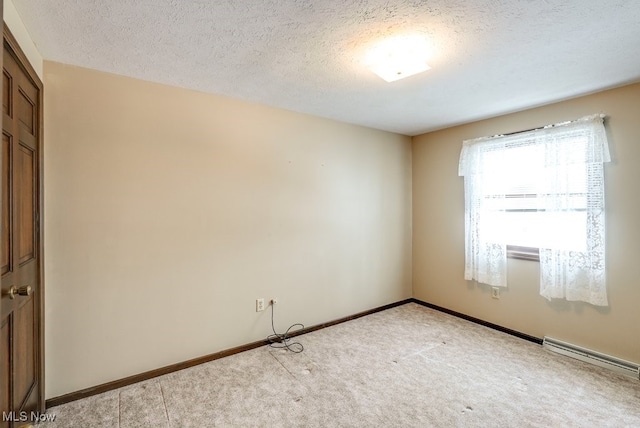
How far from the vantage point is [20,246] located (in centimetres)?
163

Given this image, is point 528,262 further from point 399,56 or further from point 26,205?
point 26,205

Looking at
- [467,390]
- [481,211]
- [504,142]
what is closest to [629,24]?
[504,142]

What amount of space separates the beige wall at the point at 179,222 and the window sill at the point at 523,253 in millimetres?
1660

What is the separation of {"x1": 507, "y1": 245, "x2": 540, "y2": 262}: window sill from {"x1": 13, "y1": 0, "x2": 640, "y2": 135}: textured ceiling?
145 cm

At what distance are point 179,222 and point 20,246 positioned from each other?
98 cm

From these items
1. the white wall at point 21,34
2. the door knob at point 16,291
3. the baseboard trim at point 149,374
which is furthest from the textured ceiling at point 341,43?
the baseboard trim at point 149,374

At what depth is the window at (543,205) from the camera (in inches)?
102

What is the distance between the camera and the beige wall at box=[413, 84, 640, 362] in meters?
2.44

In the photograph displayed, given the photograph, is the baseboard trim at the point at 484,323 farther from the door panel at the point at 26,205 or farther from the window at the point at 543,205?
the door panel at the point at 26,205

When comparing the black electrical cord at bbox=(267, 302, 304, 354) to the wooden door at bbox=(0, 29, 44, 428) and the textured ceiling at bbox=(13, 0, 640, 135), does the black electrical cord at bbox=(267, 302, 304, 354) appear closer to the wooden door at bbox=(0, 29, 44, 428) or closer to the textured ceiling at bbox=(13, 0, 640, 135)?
the wooden door at bbox=(0, 29, 44, 428)

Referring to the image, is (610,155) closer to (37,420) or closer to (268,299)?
(268,299)

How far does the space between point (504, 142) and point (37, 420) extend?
4418 mm

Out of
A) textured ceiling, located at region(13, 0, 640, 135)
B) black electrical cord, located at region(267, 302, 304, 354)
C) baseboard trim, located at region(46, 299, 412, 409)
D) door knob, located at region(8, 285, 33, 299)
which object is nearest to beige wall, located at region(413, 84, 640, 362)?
textured ceiling, located at region(13, 0, 640, 135)

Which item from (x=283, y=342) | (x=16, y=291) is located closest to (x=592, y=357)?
(x=283, y=342)
